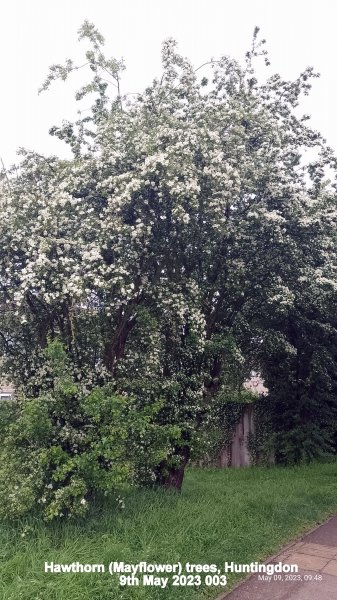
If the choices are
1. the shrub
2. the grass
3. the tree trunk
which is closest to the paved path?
the grass

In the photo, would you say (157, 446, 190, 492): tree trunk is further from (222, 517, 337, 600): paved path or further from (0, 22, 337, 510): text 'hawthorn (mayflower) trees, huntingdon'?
(222, 517, 337, 600): paved path

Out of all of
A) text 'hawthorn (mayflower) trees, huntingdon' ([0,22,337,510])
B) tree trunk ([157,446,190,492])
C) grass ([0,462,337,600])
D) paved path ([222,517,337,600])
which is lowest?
paved path ([222,517,337,600])

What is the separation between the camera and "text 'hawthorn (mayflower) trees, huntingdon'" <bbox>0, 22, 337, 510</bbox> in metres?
7.25

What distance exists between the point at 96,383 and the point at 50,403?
1.01 meters

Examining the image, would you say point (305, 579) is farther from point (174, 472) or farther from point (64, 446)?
point (64, 446)

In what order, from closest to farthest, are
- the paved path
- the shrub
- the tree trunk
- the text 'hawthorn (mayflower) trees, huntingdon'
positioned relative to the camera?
the paved path, the shrub, the text 'hawthorn (mayflower) trees, huntingdon', the tree trunk

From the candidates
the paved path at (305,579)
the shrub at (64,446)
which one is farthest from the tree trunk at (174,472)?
the paved path at (305,579)

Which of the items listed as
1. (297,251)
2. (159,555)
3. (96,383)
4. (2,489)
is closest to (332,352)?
(297,251)

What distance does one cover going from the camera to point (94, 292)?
7.61m

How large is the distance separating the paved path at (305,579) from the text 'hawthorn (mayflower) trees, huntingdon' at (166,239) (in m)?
2.06

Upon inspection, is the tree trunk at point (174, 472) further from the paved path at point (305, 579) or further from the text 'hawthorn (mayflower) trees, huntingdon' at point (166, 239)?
the paved path at point (305, 579)

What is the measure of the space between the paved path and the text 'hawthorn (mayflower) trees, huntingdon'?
2.06 metres

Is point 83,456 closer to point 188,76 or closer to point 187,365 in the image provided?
point 187,365

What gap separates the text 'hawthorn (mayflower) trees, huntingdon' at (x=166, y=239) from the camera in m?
7.25
